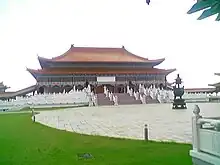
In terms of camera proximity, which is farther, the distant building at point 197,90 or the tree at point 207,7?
the distant building at point 197,90

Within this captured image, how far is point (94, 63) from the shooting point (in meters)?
49.7

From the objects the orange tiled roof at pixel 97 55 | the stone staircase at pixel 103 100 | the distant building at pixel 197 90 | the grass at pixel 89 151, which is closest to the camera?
the grass at pixel 89 151

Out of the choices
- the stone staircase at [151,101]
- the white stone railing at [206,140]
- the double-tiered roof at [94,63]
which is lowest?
the white stone railing at [206,140]

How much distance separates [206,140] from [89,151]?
3.46 metres

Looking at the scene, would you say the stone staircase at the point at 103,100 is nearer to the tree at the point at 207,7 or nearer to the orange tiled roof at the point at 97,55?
the orange tiled roof at the point at 97,55

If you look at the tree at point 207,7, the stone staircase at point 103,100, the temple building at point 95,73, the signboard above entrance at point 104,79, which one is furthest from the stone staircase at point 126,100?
the tree at point 207,7

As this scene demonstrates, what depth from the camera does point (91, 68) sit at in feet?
163

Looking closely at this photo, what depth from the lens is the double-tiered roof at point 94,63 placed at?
4784cm

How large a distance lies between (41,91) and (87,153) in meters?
42.0

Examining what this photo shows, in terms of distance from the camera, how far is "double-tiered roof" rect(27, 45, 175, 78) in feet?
157

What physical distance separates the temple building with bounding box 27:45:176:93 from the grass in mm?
36583

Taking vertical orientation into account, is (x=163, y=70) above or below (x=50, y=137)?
above

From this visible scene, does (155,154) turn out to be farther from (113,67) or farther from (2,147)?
(113,67)

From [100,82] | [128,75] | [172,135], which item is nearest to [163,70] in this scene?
[128,75]
